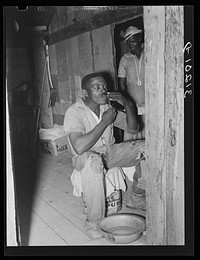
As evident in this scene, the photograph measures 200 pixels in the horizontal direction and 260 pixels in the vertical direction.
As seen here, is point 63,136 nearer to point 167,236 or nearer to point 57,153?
point 57,153

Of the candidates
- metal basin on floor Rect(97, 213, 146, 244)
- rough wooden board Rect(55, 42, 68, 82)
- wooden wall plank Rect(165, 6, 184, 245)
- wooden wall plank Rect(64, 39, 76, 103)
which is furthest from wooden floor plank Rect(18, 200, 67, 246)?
rough wooden board Rect(55, 42, 68, 82)

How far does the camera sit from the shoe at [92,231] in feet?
7.61

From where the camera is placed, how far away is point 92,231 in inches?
92.4

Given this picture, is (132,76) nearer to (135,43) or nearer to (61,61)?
(135,43)

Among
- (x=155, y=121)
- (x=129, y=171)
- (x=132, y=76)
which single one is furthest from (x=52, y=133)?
(x=155, y=121)

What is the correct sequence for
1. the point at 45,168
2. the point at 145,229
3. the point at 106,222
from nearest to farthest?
the point at 145,229 → the point at 106,222 → the point at 45,168

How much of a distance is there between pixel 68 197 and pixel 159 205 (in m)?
1.27

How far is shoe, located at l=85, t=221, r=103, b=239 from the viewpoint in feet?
7.61

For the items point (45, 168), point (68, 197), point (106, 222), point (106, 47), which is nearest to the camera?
point (106, 222)

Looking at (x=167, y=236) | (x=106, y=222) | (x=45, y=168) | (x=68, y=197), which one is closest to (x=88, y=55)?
(x=45, y=168)

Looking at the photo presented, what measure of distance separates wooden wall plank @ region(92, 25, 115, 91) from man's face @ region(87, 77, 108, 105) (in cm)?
114

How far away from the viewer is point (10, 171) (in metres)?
1.99

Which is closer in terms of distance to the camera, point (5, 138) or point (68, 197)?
point (5, 138)

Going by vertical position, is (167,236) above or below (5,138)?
below
